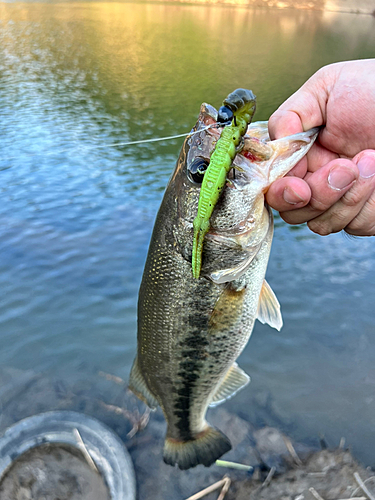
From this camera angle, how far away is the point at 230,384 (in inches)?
119

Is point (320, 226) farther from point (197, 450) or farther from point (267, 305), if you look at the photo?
point (197, 450)

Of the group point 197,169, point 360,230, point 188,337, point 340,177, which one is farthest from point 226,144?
point 360,230

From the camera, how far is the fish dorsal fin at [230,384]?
299 cm

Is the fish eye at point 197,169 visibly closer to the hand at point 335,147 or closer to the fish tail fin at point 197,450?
the hand at point 335,147

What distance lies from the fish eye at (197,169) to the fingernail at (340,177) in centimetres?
79

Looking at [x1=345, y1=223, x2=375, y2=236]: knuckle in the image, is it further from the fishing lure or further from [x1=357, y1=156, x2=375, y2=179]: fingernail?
the fishing lure

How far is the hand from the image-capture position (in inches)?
87.7

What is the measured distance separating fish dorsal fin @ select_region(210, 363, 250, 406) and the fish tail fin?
0.95 feet

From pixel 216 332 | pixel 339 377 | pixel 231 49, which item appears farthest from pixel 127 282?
pixel 231 49

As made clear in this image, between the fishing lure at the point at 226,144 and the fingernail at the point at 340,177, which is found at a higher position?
the fishing lure at the point at 226,144

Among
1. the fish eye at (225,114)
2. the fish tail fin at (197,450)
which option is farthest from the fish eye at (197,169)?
the fish tail fin at (197,450)

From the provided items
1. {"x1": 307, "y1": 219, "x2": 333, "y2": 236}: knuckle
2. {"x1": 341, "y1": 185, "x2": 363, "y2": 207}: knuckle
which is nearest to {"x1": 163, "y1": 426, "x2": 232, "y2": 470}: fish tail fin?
{"x1": 307, "y1": 219, "x2": 333, "y2": 236}: knuckle

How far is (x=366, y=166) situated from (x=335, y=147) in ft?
1.52

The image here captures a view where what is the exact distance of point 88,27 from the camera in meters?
36.6
